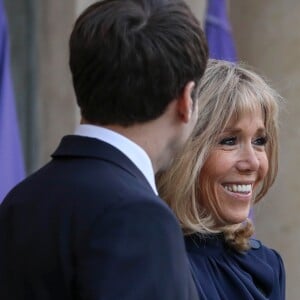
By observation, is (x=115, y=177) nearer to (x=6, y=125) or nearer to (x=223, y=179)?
(x=223, y=179)

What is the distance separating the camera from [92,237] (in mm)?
1948

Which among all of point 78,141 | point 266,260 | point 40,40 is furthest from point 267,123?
point 40,40

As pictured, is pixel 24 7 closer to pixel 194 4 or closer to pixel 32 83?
pixel 32 83

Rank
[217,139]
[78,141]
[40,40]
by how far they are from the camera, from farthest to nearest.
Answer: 1. [40,40]
2. [217,139]
3. [78,141]

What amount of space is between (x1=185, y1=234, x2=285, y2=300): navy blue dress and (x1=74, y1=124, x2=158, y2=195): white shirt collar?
2.93 ft

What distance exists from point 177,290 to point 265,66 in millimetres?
4219

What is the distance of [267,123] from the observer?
3078 millimetres

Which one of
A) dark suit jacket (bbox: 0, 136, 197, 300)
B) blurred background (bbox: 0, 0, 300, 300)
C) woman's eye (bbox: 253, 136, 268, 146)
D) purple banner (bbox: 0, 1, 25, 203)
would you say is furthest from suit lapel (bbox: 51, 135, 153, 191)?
blurred background (bbox: 0, 0, 300, 300)

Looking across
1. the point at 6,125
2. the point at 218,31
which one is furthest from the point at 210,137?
the point at 218,31

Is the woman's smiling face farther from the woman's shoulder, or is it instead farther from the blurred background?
the blurred background

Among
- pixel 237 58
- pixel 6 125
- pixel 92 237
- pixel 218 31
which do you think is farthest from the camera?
pixel 237 58

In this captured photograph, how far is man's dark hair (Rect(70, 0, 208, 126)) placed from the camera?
2020mm

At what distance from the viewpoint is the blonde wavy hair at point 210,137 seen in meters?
2.96

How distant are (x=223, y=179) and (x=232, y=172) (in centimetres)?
3
